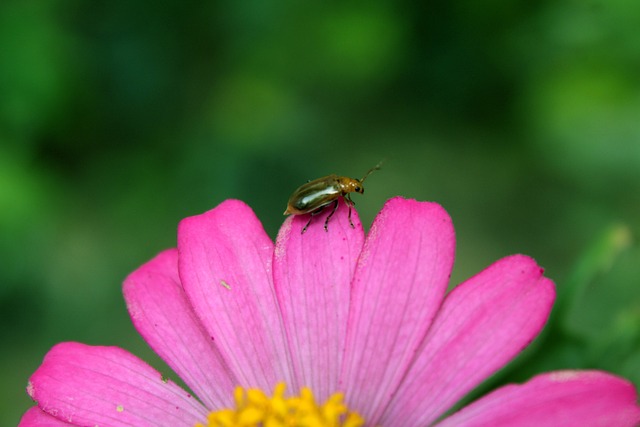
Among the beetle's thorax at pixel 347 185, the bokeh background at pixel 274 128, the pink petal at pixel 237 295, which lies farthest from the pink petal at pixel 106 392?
the bokeh background at pixel 274 128

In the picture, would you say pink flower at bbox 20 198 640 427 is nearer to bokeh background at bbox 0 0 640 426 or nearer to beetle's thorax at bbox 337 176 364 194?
beetle's thorax at bbox 337 176 364 194

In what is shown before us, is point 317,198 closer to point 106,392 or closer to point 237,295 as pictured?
point 237,295

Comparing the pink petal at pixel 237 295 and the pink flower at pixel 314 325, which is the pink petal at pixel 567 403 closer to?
the pink flower at pixel 314 325

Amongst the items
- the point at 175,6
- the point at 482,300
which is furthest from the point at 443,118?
the point at 482,300

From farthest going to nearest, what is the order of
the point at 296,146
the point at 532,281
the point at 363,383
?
the point at 296,146, the point at 363,383, the point at 532,281

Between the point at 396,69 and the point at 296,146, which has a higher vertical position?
the point at 396,69

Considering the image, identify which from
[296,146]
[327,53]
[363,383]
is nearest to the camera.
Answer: [363,383]

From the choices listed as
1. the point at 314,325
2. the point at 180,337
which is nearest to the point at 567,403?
the point at 314,325

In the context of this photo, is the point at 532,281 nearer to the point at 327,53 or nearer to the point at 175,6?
the point at 327,53
